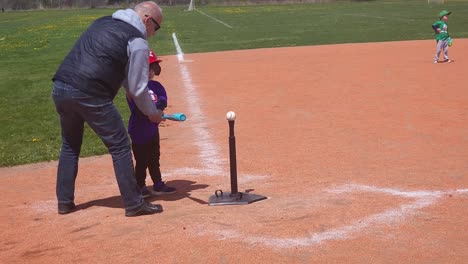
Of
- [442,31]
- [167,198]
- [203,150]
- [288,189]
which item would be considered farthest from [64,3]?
[288,189]

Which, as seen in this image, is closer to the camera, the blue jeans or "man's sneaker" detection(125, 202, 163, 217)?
the blue jeans

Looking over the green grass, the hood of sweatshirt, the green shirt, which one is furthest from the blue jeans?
the green shirt

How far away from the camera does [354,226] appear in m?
5.88

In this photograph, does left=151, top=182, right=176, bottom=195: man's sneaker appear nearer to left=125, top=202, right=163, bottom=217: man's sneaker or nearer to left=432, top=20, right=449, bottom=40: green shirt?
left=125, top=202, right=163, bottom=217: man's sneaker

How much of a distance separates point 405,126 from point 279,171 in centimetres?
305

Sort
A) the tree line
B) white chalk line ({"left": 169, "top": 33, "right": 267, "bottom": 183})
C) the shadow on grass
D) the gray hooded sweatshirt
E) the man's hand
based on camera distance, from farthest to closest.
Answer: the tree line → white chalk line ({"left": 169, "top": 33, "right": 267, "bottom": 183}) → the shadow on grass → the man's hand → the gray hooded sweatshirt

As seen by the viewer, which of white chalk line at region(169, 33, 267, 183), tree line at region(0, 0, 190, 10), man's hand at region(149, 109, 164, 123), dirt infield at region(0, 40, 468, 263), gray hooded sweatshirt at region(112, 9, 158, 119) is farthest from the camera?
tree line at region(0, 0, 190, 10)

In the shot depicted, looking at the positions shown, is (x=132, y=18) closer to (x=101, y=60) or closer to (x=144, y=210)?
(x=101, y=60)

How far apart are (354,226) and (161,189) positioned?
2.22 m

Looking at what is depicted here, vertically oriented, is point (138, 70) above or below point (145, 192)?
above

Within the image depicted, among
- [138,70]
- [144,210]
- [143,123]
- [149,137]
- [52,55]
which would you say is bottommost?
[52,55]

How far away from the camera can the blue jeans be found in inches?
245

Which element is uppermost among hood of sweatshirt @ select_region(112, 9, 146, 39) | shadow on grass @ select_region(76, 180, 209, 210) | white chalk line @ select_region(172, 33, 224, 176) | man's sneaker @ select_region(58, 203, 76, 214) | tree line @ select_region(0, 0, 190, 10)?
hood of sweatshirt @ select_region(112, 9, 146, 39)

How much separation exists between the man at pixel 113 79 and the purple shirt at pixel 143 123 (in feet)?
1.77
